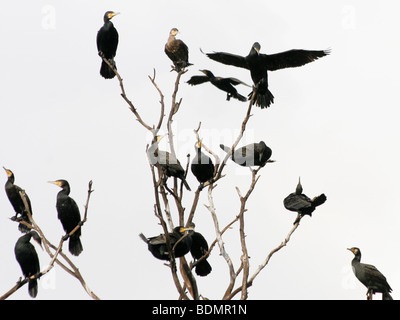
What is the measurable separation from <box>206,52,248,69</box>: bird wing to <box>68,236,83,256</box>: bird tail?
272 centimetres

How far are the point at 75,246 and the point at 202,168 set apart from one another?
1.63 metres

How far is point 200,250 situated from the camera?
368 inches

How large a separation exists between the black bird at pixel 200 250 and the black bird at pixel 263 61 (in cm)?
Answer: 175

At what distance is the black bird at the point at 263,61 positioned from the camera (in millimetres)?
10352

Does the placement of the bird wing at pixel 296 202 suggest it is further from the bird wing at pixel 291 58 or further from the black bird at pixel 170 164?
the bird wing at pixel 291 58

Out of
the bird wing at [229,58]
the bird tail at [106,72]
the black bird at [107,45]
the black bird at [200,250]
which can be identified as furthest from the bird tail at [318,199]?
the bird tail at [106,72]

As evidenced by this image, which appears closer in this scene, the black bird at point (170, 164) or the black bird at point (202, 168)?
the black bird at point (170, 164)

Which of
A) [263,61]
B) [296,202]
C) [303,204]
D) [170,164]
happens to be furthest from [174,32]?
[303,204]

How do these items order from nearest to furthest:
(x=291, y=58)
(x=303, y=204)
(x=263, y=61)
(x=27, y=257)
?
(x=303, y=204)
(x=27, y=257)
(x=263, y=61)
(x=291, y=58)

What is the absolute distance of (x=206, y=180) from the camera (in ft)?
30.3

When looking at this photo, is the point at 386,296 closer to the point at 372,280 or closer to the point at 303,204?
the point at 372,280

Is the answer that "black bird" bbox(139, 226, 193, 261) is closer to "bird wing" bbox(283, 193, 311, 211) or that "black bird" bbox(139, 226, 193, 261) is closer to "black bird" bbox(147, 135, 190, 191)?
"black bird" bbox(147, 135, 190, 191)

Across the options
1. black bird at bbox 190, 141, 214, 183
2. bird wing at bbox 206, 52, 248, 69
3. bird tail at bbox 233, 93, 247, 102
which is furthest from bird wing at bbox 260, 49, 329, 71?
black bird at bbox 190, 141, 214, 183
